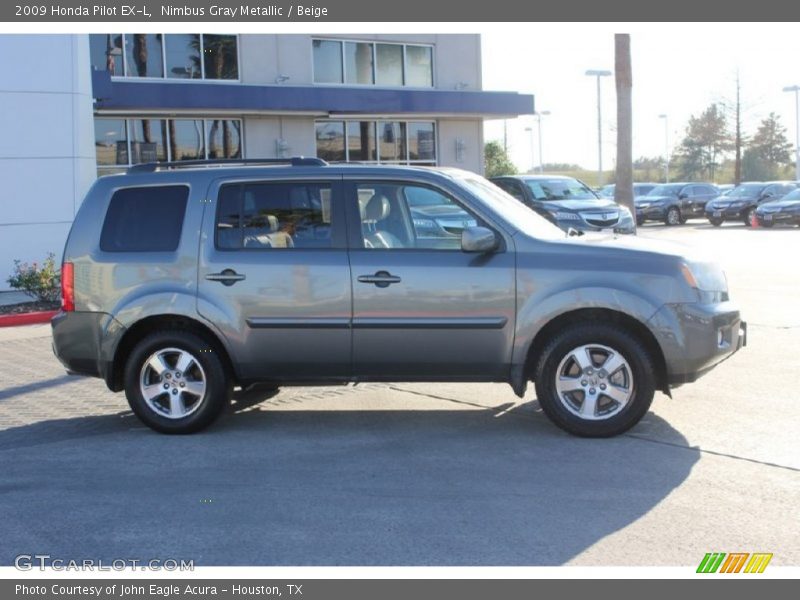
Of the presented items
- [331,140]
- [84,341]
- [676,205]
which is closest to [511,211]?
[84,341]

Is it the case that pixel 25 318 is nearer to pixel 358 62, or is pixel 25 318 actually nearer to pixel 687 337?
pixel 687 337

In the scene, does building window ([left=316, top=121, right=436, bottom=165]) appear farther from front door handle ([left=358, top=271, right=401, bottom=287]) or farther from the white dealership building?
front door handle ([left=358, top=271, right=401, bottom=287])

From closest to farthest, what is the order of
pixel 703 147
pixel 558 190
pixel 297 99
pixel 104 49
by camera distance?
pixel 558 190
pixel 104 49
pixel 297 99
pixel 703 147

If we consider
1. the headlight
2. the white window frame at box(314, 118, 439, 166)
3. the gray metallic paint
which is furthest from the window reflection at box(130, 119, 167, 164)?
the gray metallic paint

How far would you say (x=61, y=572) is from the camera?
4.84m

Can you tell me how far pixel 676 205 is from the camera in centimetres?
3931

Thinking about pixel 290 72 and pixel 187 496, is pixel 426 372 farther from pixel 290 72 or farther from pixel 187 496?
pixel 290 72

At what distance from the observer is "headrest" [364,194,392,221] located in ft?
24.2

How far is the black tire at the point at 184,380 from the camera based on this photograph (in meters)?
7.40

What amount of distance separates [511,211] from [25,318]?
30.0ft

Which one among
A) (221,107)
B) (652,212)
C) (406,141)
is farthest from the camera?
(652,212)

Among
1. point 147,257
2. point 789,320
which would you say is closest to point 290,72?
point 789,320

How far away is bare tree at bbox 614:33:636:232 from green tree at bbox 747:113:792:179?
48.6m

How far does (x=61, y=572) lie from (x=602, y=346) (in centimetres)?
380
